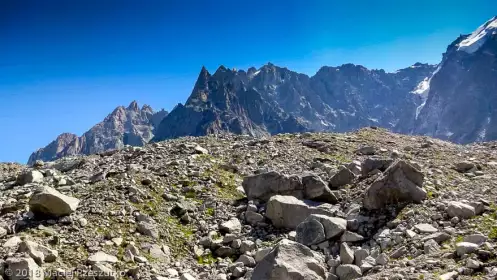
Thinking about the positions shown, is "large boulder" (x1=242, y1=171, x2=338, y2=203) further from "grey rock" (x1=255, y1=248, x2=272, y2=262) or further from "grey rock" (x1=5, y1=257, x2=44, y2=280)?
"grey rock" (x1=5, y1=257, x2=44, y2=280)

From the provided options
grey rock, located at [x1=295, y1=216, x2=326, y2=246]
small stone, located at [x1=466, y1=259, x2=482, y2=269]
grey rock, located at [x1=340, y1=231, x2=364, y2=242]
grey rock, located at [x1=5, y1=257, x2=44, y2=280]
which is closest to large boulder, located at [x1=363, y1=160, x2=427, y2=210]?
grey rock, located at [x1=340, y1=231, x2=364, y2=242]

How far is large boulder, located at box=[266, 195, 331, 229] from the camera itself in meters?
18.6

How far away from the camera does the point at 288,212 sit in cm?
1875

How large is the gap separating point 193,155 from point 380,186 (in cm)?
1372

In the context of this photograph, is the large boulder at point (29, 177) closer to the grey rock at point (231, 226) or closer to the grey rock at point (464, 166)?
the grey rock at point (231, 226)

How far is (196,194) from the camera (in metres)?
21.7

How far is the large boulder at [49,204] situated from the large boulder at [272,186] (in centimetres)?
953

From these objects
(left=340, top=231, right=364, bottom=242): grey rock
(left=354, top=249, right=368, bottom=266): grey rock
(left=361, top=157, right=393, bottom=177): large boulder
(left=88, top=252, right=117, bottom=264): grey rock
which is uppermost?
(left=361, top=157, right=393, bottom=177): large boulder

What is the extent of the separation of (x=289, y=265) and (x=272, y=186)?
29.8ft

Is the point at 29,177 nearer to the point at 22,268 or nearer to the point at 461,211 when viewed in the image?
the point at 22,268

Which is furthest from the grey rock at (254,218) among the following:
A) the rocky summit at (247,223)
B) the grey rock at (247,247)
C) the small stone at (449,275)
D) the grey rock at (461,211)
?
the small stone at (449,275)

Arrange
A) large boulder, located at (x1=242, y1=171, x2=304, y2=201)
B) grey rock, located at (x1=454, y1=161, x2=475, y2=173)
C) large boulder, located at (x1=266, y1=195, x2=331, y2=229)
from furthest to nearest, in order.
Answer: grey rock, located at (x1=454, y1=161, x2=475, y2=173) < large boulder, located at (x1=242, y1=171, x2=304, y2=201) < large boulder, located at (x1=266, y1=195, x2=331, y2=229)

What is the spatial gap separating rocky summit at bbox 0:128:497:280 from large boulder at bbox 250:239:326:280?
39mm

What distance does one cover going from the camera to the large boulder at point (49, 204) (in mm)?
15703
